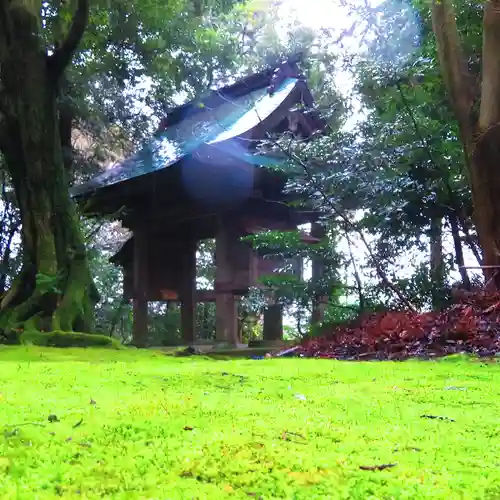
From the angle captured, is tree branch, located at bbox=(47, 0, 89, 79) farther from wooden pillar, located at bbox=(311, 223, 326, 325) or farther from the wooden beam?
the wooden beam

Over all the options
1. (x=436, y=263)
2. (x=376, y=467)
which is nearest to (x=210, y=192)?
(x=436, y=263)

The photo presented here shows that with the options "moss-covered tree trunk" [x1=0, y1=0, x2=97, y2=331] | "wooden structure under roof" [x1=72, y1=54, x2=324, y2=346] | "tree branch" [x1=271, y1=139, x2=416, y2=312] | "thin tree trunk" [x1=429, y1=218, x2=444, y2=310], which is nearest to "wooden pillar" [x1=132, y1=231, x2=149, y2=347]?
"wooden structure under roof" [x1=72, y1=54, x2=324, y2=346]

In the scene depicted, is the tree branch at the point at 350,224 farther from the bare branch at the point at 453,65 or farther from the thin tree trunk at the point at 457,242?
the bare branch at the point at 453,65

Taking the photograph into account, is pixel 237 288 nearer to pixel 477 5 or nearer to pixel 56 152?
pixel 56 152

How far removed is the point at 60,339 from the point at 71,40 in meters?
3.40

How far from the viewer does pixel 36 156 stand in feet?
21.0

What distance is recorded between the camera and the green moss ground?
96cm

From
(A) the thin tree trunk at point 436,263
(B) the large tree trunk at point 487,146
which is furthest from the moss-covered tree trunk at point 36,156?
(B) the large tree trunk at point 487,146

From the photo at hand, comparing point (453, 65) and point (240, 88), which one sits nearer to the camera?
point (453, 65)

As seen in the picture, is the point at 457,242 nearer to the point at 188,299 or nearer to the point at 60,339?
the point at 60,339

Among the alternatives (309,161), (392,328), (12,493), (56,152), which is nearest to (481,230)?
(392,328)

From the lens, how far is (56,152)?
21.5 feet

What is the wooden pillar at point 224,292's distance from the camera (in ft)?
29.2

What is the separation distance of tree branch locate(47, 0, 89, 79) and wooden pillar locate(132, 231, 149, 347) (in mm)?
4435
